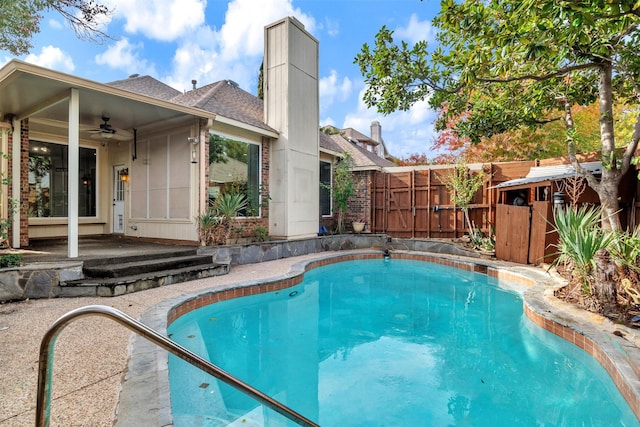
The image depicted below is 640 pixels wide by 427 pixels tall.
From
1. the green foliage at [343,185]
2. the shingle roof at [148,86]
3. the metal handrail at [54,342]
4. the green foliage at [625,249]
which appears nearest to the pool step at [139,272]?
the metal handrail at [54,342]

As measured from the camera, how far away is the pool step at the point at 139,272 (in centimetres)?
512

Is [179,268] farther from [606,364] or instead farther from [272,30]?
[272,30]

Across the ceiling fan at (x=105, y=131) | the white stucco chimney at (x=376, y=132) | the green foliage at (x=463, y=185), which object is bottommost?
the green foliage at (x=463, y=185)

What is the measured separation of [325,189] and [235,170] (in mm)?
4712

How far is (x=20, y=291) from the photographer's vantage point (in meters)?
4.80

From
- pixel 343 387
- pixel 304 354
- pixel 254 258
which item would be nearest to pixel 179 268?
pixel 254 258

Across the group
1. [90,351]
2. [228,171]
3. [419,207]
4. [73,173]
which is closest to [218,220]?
[228,171]

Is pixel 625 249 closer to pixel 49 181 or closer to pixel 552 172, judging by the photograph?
pixel 552 172

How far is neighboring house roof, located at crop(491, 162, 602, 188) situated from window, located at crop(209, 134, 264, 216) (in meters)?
7.07

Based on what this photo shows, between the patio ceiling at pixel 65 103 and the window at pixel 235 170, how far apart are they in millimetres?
1237

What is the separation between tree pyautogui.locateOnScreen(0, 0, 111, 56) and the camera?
6.64 metres

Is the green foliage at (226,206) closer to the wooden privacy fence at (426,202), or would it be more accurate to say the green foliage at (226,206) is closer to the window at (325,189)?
the window at (325,189)

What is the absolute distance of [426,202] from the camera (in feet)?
39.3

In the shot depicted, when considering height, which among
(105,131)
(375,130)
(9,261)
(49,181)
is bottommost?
(9,261)
